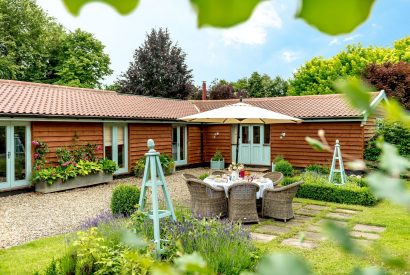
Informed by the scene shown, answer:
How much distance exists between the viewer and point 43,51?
3158 centimetres

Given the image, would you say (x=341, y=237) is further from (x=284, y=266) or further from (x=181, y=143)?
(x=181, y=143)

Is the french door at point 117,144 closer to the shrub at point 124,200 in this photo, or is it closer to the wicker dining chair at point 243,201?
the shrub at point 124,200

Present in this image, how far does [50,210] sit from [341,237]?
370 inches

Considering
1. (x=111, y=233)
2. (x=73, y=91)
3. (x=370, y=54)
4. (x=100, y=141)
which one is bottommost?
(x=111, y=233)

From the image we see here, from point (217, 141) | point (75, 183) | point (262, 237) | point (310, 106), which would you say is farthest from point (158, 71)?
point (262, 237)

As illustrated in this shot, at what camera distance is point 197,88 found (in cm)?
3312

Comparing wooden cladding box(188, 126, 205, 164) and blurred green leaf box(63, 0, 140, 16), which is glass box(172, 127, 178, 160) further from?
blurred green leaf box(63, 0, 140, 16)

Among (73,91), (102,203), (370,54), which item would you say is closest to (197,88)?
(370,54)

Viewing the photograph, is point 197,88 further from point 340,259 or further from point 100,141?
point 340,259

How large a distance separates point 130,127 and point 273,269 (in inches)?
578

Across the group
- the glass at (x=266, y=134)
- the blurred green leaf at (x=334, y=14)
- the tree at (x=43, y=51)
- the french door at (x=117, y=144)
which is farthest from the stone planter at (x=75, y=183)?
the tree at (x=43, y=51)

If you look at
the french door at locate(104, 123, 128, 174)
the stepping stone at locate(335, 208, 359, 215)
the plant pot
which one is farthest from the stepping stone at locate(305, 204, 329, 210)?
the plant pot

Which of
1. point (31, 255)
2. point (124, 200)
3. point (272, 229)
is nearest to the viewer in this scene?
point (31, 255)

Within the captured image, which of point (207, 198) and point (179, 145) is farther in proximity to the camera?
point (179, 145)
